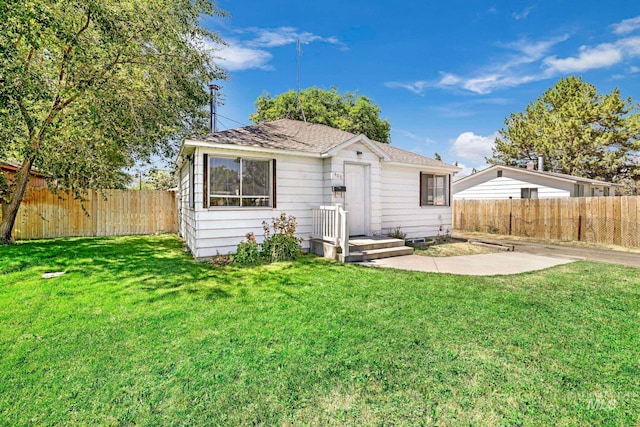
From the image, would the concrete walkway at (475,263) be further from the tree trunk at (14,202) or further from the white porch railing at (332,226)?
the tree trunk at (14,202)

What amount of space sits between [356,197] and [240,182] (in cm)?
335

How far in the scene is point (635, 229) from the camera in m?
9.91

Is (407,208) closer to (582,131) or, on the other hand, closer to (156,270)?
(156,270)

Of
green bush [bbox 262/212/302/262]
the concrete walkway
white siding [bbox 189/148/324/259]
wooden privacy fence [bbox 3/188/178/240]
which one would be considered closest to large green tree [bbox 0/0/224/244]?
wooden privacy fence [bbox 3/188/178/240]

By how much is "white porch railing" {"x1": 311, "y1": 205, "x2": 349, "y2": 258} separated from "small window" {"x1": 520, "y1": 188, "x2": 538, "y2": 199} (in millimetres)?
13536

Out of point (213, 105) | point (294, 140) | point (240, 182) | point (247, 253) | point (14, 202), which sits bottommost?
point (247, 253)

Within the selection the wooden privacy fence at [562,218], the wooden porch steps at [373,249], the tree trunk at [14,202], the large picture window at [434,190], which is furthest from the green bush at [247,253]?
the wooden privacy fence at [562,218]

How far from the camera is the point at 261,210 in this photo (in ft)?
25.3

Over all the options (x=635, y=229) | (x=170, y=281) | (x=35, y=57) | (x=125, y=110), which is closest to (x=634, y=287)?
(x=635, y=229)

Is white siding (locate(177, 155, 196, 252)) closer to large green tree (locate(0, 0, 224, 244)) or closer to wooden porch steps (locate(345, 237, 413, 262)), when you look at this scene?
large green tree (locate(0, 0, 224, 244))

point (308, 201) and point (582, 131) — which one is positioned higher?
point (582, 131)

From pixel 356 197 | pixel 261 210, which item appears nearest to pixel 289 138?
pixel 261 210

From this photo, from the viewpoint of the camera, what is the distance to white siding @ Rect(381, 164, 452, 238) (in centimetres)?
982

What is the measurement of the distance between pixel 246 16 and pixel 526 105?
80.1ft
